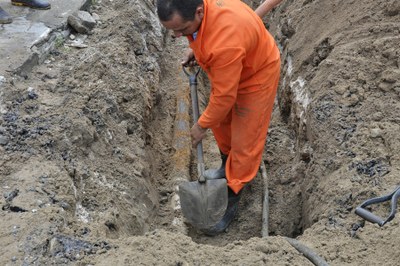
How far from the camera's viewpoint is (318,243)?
3168 mm

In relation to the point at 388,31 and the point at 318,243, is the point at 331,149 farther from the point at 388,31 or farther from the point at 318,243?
the point at 388,31

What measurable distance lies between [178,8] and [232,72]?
1.95 ft

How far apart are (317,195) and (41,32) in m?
3.58

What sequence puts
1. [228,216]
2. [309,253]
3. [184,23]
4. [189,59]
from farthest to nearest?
[228,216] → [189,59] → [184,23] → [309,253]

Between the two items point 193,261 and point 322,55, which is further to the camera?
point 322,55

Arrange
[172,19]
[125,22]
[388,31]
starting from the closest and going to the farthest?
[172,19] → [388,31] → [125,22]

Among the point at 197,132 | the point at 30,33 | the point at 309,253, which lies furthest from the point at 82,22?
the point at 309,253

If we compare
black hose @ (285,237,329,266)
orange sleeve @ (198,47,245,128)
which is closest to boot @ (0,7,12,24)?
orange sleeve @ (198,47,245,128)

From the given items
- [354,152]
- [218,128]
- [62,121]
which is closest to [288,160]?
[218,128]

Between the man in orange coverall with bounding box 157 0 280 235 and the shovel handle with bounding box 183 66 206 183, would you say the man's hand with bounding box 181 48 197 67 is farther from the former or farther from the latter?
the shovel handle with bounding box 183 66 206 183

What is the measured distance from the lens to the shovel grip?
313cm

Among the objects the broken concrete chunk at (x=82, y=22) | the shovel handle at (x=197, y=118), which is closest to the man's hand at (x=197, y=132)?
the shovel handle at (x=197, y=118)

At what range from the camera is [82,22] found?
6.01m

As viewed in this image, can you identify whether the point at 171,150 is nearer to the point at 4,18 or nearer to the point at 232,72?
the point at 232,72
